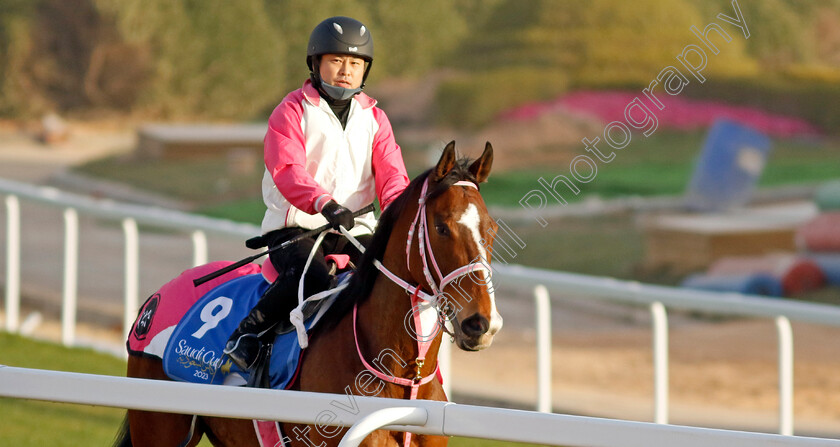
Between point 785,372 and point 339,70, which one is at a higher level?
point 339,70

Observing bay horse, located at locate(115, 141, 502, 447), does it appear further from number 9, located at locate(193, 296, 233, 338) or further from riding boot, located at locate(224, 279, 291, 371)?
number 9, located at locate(193, 296, 233, 338)

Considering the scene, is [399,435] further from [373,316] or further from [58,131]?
[58,131]

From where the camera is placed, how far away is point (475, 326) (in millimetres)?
2758

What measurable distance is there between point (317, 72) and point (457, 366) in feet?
19.4

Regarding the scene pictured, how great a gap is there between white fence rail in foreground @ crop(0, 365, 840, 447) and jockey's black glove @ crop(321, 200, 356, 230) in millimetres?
998

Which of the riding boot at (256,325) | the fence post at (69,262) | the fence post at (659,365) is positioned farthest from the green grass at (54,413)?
the fence post at (659,365)

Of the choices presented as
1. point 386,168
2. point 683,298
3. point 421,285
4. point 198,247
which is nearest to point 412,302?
point 421,285

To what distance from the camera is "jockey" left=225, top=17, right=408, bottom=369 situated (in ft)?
11.0

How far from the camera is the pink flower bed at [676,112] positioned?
84.7ft

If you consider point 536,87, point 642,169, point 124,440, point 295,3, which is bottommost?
point 124,440

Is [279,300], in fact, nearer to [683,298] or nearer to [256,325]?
[256,325]

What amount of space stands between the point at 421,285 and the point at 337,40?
84 cm

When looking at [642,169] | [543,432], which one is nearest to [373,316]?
[543,432]

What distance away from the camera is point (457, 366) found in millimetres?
9133
